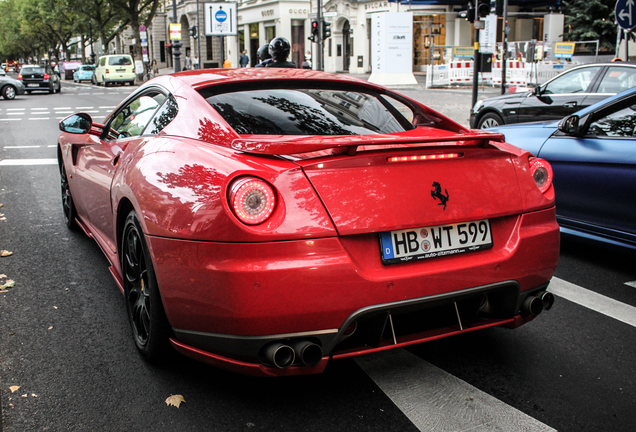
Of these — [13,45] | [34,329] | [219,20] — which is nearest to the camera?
[34,329]

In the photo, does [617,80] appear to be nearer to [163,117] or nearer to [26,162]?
[163,117]

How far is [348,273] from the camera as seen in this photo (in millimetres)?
2486

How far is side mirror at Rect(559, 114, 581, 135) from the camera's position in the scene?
194 inches

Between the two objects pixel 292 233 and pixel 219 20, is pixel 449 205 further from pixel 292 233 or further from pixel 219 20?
pixel 219 20

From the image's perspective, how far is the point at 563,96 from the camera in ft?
32.6

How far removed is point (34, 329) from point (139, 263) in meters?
0.98

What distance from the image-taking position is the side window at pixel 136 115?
12.2 ft

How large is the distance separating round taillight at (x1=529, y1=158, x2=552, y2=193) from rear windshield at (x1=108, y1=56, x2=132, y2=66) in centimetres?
4317

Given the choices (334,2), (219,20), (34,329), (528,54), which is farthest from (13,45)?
(34,329)

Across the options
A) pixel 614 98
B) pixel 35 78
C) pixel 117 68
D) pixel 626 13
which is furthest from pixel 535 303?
pixel 117 68

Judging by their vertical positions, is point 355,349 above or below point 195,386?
above

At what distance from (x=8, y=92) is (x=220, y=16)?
10.6 metres

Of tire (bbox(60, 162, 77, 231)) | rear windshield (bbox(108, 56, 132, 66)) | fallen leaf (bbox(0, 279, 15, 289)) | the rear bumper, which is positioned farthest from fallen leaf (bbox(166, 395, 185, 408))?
rear windshield (bbox(108, 56, 132, 66))

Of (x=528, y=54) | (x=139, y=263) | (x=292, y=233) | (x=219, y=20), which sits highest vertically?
(x=219, y=20)
